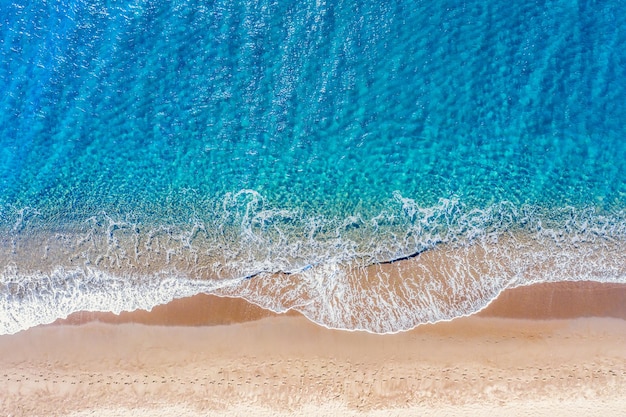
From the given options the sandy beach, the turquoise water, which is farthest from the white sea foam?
the sandy beach

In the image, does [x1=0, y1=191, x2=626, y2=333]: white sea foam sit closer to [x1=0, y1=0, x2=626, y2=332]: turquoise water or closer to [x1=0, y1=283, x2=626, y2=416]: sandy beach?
[x1=0, y1=0, x2=626, y2=332]: turquoise water

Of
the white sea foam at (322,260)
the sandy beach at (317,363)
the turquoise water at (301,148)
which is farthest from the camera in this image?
the turquoise water at (301,148)

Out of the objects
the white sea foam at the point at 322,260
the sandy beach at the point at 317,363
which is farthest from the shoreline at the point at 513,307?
the white sea foam at the point at 322,260

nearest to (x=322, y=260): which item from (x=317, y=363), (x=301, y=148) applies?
(x=317, y=363)

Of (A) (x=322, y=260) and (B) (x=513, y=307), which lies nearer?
(B) (x=513, y=307)

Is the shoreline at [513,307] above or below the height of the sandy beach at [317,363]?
above

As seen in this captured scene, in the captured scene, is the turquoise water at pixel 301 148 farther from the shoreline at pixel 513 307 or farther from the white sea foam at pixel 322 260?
the shoreline at pixel 513 307

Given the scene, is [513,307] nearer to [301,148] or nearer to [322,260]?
[322,260]
